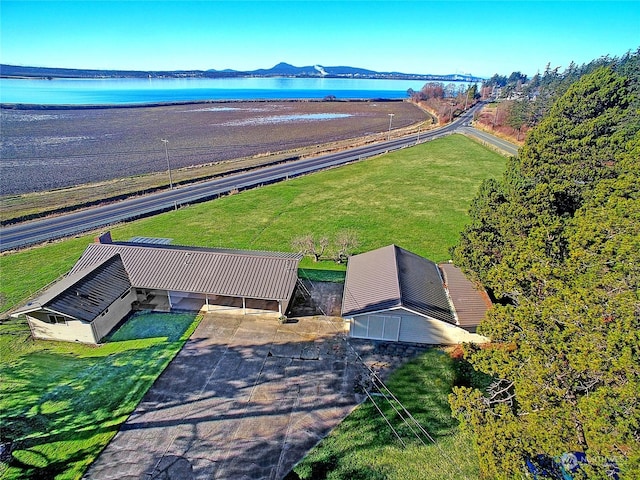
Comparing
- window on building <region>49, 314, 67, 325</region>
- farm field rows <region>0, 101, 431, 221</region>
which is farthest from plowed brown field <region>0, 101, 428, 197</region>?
window on building <region>49, 314, 67, 325</region>

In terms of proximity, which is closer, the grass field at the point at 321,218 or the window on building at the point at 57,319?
the window on building at the point at 57,319

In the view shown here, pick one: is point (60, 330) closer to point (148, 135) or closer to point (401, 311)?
point (401, 311)

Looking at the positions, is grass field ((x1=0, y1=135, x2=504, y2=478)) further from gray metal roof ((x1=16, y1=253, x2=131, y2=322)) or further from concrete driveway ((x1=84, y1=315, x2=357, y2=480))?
gray metal roof ((x1=16, y1=253, x2=131, y2=322))

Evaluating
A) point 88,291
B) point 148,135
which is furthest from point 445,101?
point 88,291

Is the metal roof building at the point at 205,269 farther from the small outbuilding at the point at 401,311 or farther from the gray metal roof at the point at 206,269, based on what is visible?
the small outbuilding at the point at 401,311

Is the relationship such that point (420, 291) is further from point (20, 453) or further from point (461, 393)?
point (20, 453)

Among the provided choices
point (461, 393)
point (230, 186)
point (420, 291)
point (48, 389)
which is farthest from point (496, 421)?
point (230, 186)

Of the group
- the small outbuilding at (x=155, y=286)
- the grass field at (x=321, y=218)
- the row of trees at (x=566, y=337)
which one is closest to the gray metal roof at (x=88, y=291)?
the small outbuilding at (x=155, y=286)
